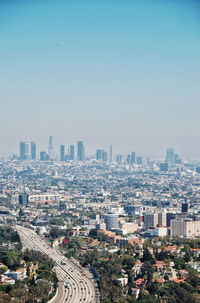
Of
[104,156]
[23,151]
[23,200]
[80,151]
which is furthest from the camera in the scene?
[104,156]

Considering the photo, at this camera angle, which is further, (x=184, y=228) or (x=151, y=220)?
(x=151, y=220)

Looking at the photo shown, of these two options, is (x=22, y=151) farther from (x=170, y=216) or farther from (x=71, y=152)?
(x=170, y=216)

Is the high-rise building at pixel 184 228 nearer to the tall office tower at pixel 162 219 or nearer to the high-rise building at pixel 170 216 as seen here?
the high-rise building at pixel 170 216

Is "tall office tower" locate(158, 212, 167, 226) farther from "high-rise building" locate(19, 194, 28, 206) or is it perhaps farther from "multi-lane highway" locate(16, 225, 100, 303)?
"high-rise building" locate(19, 194, 28, 206)

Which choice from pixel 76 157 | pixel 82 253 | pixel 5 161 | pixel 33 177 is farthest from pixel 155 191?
pixel 76 157

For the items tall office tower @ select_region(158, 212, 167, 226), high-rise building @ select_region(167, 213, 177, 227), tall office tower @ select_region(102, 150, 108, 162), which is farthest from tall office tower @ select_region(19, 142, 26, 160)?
high-rise building @ select_region(167, 213, 177, 227)

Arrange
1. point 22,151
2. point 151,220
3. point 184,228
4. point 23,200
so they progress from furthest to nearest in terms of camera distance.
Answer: point 22,151, point 23,200, point 151,220, point 184,228

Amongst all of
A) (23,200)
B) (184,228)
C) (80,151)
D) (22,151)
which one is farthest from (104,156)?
(184,228)
